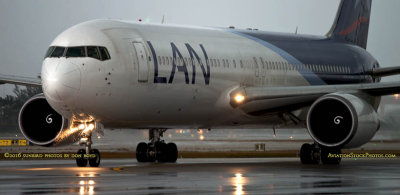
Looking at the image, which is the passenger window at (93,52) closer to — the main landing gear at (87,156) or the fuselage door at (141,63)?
the fuselage door at (141,63)

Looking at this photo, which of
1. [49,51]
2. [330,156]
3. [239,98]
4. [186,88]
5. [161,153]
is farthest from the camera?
[161,153]

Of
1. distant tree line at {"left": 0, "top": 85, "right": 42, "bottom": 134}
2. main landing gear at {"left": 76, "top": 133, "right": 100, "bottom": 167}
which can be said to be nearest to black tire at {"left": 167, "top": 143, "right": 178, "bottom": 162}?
main landing gear at {"left": 76, "top": 133, "right": 100, "bottom": 167}

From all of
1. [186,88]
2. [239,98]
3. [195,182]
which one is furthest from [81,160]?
[195,182]

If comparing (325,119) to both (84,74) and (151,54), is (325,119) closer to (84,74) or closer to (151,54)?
(151,54)

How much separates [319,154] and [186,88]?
16.1ft

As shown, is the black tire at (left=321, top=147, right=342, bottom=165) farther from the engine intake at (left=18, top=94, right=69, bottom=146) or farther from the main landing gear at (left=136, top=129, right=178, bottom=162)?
the engine intake at (left=18, top=94, right=69, bottom=146)

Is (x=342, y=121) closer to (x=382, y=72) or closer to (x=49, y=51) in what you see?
(x=382, y=72)

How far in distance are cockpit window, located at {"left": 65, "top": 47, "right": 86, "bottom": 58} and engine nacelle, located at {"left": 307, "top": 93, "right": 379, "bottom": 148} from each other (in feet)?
21.5

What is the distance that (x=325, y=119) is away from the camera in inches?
974

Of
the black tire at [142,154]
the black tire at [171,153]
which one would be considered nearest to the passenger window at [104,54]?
the black tire at [142,154]

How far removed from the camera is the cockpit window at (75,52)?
22328 mm

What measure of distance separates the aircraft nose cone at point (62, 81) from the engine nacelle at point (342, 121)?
665cm

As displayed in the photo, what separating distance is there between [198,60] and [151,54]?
6.40ft

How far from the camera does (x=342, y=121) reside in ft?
79.7
